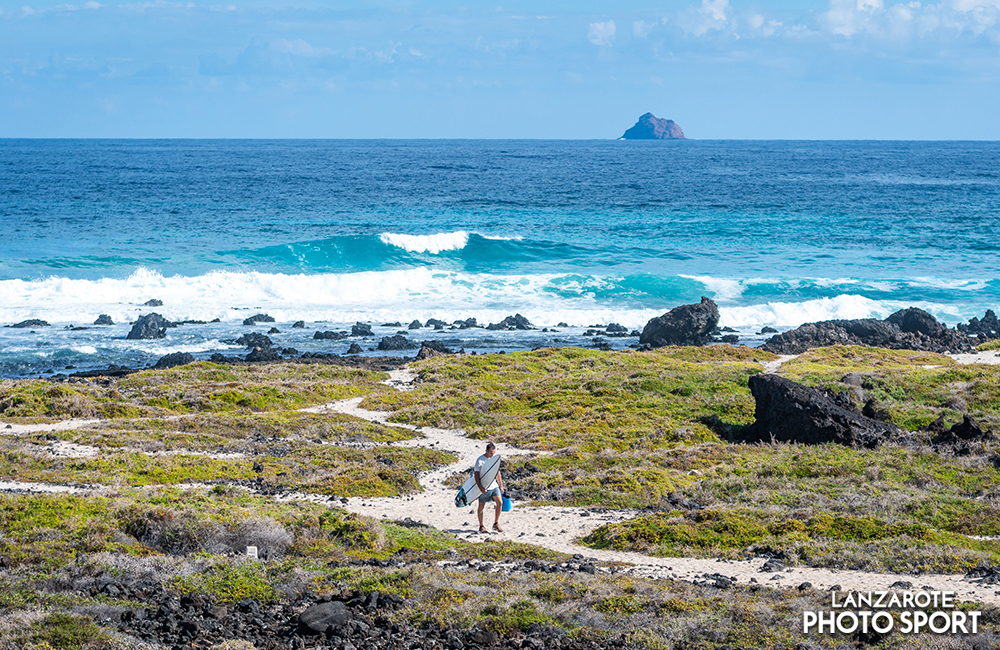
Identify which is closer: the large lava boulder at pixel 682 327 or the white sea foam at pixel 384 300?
the large lava boulder at pixel 682 327

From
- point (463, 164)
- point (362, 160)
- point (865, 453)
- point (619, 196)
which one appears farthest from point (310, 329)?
point (362, 160)

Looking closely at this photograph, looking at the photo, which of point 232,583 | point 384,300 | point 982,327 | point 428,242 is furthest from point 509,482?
point 428,242

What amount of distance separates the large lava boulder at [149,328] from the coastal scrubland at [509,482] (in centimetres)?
1140

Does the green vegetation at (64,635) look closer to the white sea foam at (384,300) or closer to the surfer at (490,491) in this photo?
the surfer at (490,491)

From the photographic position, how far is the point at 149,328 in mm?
45188

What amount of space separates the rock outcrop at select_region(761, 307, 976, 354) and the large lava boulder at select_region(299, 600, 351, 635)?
112 feet

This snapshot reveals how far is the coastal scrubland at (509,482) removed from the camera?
447 inches

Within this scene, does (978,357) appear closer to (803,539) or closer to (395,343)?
(395,343)

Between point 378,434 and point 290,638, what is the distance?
47.8ft

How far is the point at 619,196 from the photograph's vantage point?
356 ft

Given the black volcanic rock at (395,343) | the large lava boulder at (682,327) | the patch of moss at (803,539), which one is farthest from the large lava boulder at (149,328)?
the patch of moss at (803,539)

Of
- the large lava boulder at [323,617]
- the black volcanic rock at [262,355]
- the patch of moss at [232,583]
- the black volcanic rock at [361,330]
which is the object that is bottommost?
the black volcanic rock at [262,355]

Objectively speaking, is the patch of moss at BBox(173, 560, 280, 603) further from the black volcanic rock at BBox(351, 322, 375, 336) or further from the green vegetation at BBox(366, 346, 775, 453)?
the black volcanic rock at BBox(351, 322, 375, 336)

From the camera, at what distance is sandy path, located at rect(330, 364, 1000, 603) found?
13.0m
